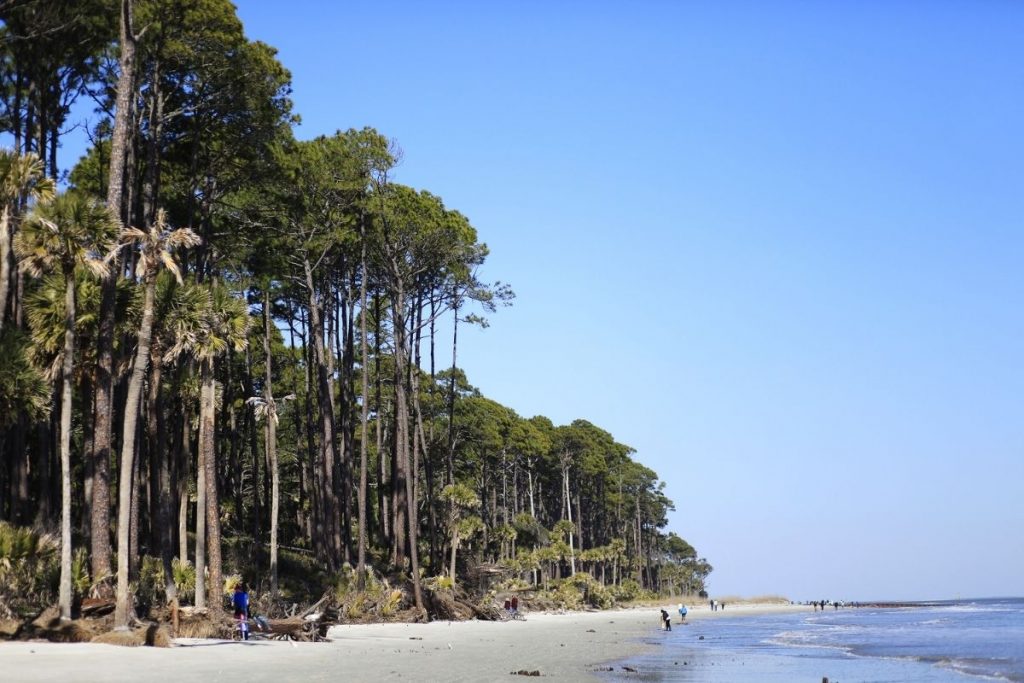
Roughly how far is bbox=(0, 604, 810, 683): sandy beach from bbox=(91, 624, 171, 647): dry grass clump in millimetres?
356

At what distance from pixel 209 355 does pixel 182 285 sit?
1980 millimetres

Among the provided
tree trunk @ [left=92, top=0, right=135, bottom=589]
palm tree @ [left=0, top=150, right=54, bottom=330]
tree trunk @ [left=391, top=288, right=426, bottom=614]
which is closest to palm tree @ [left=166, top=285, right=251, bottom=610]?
tree trunk @ [left=92, top=0, right=135, bottom=589]

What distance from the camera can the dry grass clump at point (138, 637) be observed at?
19.5 meters

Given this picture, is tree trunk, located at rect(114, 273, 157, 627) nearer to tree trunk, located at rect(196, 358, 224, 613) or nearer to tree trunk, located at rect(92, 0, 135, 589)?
tree trunk, located at rect(92, 0, 135, 589)

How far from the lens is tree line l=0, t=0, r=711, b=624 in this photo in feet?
76.1

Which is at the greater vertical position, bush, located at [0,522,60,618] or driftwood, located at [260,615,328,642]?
bush, located at [0,522,60,618]

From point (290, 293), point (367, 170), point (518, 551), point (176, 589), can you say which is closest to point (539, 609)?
point (518, 551)

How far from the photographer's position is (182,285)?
1022 inches

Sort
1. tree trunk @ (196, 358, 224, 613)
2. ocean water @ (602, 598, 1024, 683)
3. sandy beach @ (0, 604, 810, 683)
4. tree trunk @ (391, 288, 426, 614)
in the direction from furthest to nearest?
tree trunk @ (391, 288, 426, 614) < tree trunk @ (196, 358, 224, 613) < ocean water @ (602, 598, 1024, 683) < sandy beach @ (0, 604, 810, 683)

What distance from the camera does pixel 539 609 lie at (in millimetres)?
61750

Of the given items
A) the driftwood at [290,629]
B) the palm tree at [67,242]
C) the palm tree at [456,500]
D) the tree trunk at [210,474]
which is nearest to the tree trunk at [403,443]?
the palm tree at [456,500]

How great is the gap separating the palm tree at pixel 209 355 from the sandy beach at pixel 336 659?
3369mm

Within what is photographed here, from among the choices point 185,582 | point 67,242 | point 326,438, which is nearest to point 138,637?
point 67,242

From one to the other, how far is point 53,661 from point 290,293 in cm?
3717
